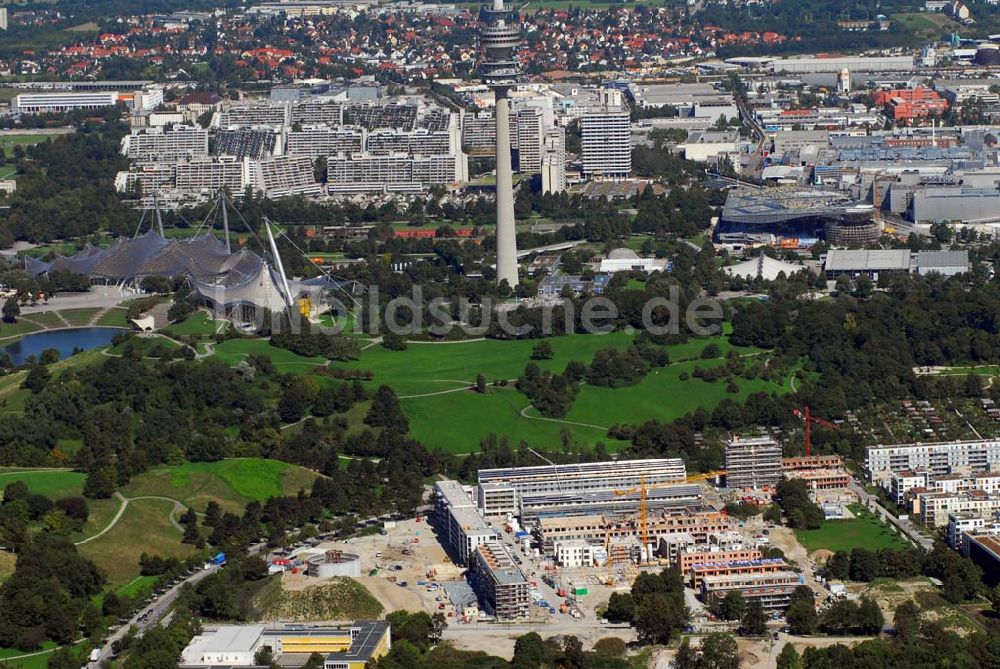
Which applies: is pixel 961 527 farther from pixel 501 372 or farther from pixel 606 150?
pixel 606 150

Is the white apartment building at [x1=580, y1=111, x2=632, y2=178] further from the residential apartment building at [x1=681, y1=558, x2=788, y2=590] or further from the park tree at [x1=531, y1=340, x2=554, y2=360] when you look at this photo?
the residential apartment building at [x1=681, y1=558, x2=788, y2=590]

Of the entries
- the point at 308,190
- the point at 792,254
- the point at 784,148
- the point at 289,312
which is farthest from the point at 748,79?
the point at 289,312

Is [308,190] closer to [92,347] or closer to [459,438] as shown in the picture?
[92,347]

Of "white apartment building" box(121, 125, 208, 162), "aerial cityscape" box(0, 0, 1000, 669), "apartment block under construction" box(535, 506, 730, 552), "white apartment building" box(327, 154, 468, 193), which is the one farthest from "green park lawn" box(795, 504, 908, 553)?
"white apartment building" box(121, 125, 208, 162)

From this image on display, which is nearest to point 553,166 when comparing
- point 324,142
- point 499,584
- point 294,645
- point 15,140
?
point 324,142

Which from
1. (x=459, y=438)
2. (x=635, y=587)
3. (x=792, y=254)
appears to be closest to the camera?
(x=635, y=587)

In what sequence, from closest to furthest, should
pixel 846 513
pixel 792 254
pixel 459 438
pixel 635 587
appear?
pixel 635 587 < pixel 846 513 < pixel 459 438 < pixel 792 254

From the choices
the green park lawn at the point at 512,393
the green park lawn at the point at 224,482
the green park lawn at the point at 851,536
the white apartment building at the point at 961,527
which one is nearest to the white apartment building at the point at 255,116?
the green park lawn at the point at 512,393
